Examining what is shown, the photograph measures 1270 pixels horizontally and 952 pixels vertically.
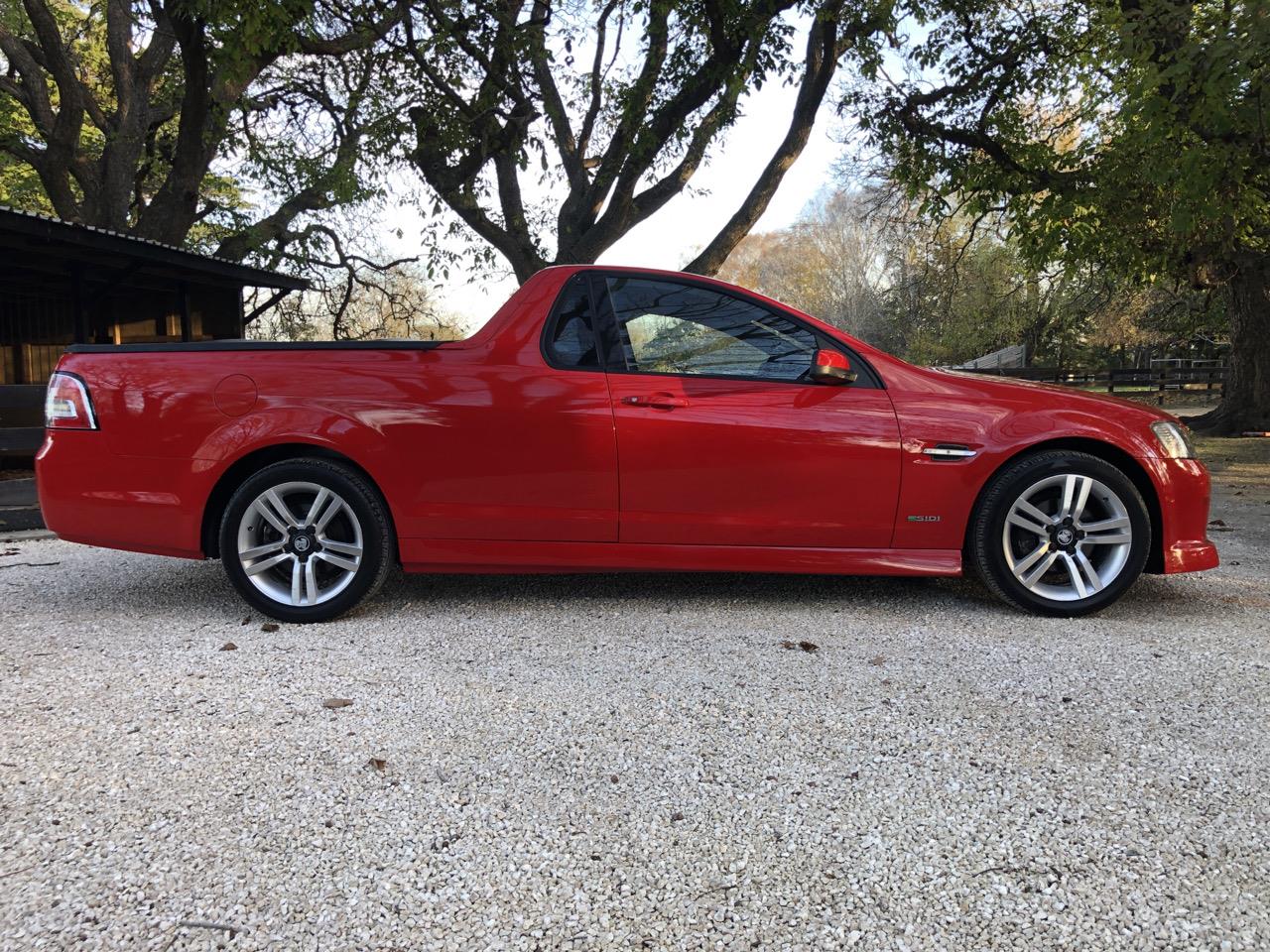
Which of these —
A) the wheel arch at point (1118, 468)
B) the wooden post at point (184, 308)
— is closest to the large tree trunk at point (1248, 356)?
the wheel arch at point (1118, 468)

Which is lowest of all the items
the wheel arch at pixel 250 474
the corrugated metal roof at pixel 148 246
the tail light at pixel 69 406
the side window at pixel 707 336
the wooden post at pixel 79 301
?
the wheel arch at pixel 250 474

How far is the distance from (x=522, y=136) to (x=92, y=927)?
37.0ft

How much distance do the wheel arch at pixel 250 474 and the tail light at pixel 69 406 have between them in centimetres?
63

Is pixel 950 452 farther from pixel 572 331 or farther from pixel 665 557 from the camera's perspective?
pixel 572 331

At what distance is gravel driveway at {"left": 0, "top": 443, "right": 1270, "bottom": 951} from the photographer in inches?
65.1

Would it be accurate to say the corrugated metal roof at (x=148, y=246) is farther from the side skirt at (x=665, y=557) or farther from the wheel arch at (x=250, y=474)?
the side skirt at (x=665, y=557)

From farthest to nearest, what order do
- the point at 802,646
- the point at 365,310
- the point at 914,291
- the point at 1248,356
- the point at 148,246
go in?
1. the point at 914,291
2. the point at 365,310
3. the point at 1248,356
4. the point at 148,246
5. the point at 802,646

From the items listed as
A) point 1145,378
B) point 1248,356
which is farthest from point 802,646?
point 1145,378

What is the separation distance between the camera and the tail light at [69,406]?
363 cm

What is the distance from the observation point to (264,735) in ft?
8.16

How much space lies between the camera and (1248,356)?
13.3m

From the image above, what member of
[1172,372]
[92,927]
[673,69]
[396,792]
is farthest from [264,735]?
[1172,372]

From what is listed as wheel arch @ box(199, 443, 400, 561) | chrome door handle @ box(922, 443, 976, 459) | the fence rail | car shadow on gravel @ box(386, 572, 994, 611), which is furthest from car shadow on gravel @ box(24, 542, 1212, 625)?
the fence rail

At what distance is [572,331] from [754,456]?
41.9 inches
